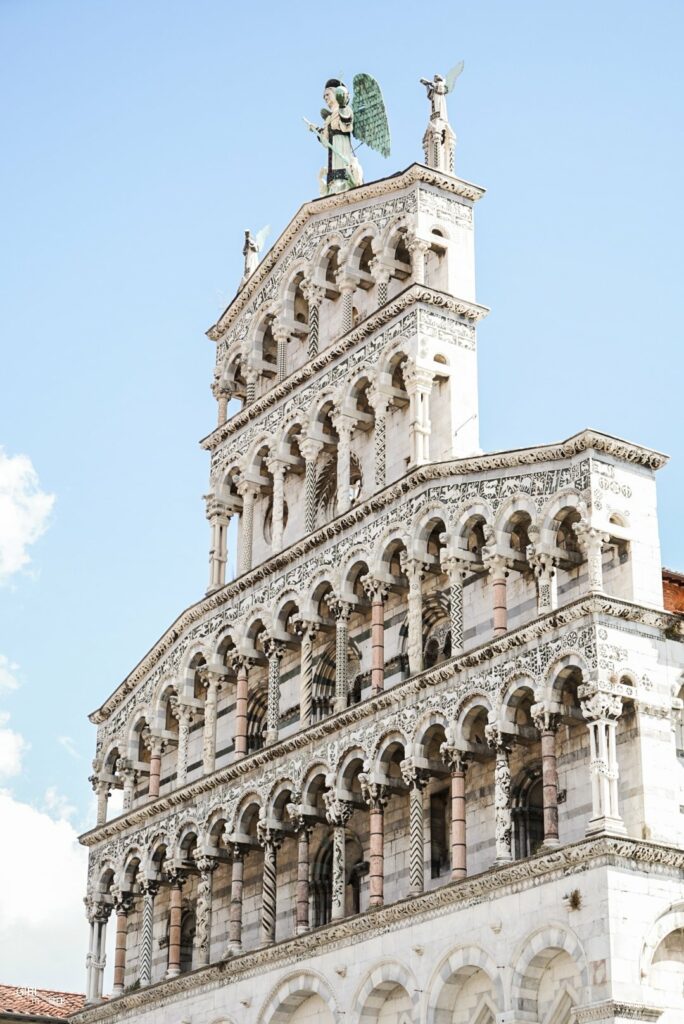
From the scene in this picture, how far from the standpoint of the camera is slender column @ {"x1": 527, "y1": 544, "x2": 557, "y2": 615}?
85.1ft

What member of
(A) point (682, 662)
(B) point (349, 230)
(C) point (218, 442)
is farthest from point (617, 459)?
(C) point (218, 442)

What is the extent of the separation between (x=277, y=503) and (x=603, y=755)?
11733mm

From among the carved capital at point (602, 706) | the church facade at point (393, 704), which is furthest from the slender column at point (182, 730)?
the carved capital at point (602, 706)

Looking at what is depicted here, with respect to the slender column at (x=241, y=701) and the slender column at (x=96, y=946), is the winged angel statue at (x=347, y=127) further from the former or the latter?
the slender column at (x=96, y=946)

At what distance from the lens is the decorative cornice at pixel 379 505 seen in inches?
1019

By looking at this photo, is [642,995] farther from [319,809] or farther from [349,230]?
[349,230]

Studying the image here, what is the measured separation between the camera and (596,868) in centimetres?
2309

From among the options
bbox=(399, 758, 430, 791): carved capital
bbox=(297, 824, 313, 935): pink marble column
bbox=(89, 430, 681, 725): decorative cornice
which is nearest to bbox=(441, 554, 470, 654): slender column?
bbox=(89, 430, 681, 725): decorative cornice

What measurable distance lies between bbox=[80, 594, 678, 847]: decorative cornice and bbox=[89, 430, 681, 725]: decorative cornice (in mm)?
899

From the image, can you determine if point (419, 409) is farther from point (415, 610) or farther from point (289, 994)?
point (289, 994)

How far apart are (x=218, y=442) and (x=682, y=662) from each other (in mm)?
14664

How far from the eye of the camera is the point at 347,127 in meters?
37.6

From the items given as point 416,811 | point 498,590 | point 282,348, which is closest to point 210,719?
point 416,811

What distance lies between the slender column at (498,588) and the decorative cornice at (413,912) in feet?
12.5
